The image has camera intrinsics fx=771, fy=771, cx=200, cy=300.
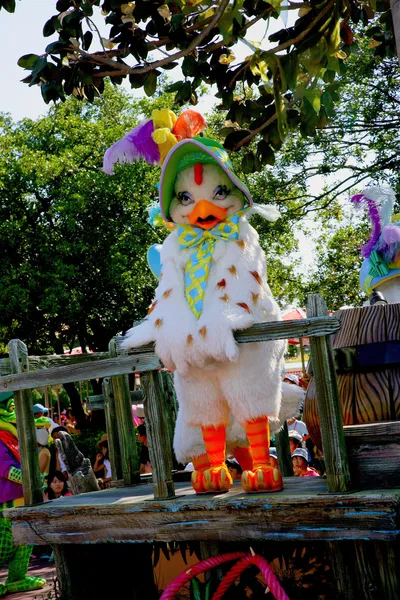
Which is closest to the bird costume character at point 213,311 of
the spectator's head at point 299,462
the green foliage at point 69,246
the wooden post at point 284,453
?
the wooden post at point 284,453

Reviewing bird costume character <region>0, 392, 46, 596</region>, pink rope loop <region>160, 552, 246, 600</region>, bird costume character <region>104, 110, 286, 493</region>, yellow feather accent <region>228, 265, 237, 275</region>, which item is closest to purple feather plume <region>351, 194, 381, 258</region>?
bird costume character <region>104, 110, 286, 493</region>

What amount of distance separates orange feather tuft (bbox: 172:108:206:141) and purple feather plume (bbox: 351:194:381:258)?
8.32 ft

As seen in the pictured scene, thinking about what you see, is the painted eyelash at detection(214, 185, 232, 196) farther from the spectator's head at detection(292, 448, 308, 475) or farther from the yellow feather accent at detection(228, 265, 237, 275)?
the spectator's head at detection(292, 448, 308, 475)

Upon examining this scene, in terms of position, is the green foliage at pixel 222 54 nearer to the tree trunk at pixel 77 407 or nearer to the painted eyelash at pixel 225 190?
the painted eyelash at pixel 225 190

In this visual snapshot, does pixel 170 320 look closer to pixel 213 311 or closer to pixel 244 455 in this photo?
pixel 213 311

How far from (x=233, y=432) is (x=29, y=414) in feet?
3.72

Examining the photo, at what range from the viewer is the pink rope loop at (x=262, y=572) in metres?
3.23

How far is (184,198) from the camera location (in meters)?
4.20

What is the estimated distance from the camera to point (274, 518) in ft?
11.0

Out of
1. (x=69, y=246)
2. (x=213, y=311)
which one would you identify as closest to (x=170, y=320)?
(x=213, y=311)

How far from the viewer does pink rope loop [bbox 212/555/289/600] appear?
323 centimetres

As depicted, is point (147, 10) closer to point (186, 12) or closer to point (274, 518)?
point (186, 12)

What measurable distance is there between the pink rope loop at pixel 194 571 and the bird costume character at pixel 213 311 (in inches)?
12.8

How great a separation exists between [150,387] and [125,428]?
52.9 inches
